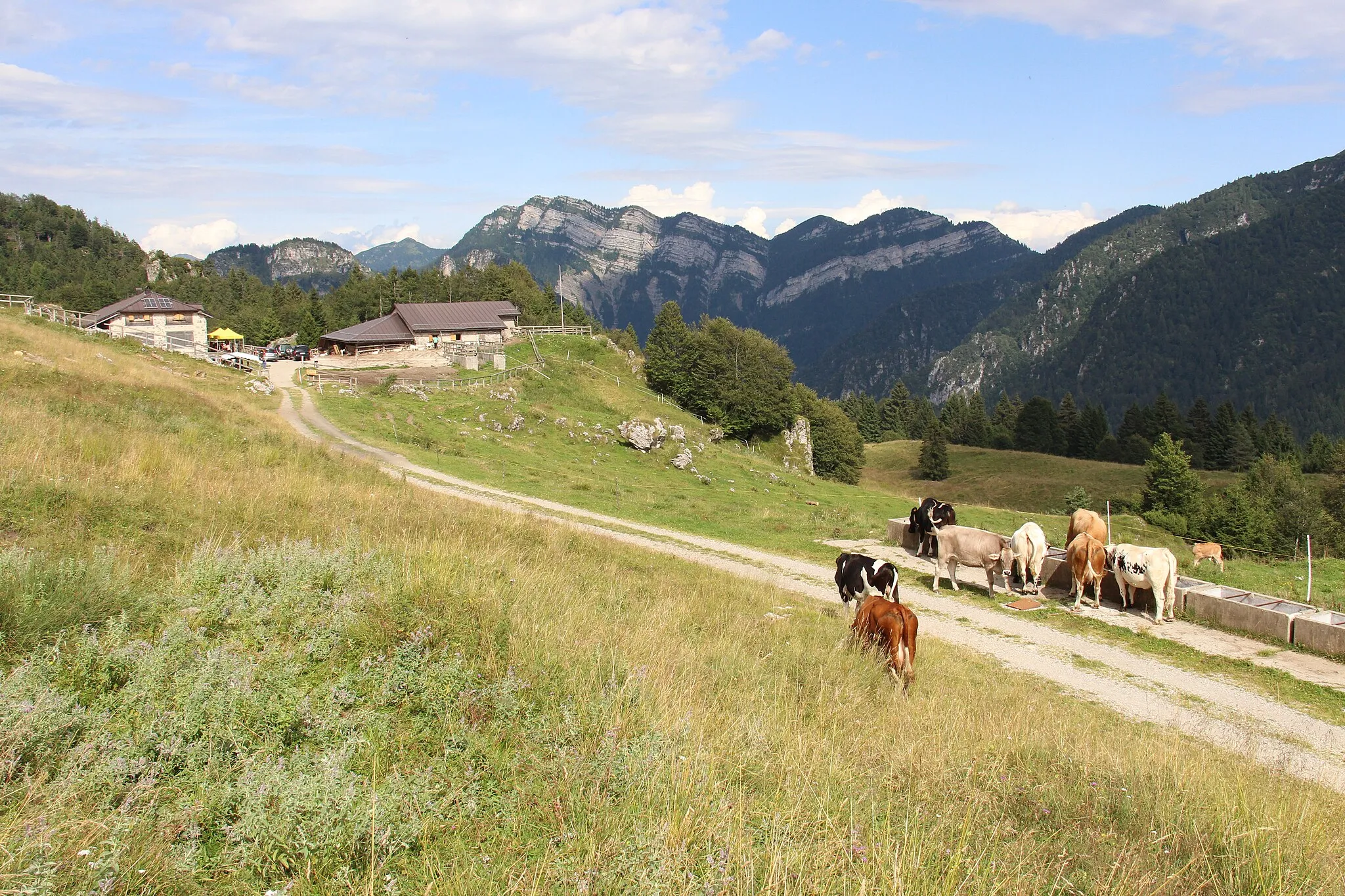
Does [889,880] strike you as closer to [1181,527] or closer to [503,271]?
[1181,527]

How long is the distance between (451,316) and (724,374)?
30097 millimetres

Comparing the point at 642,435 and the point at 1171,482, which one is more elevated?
the point at 642,435

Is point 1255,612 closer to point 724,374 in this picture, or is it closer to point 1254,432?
point 724,374

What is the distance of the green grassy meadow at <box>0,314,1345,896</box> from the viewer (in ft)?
13.4

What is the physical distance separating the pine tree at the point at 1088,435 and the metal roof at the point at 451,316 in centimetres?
9610

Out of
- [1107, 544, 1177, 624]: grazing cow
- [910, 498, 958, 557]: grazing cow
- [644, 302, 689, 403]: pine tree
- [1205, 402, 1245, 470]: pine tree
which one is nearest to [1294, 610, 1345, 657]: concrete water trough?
[1107, 544, 1177, 624]: grazing cow

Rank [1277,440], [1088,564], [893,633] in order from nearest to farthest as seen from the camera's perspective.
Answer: [893,633] → [1088,564] → [1277,440]

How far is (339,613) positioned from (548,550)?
7.06 metres

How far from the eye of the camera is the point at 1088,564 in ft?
57.1

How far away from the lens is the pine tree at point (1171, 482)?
6475 cm

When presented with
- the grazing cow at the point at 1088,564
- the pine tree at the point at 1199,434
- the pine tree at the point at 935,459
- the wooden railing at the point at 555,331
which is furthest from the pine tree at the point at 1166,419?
the grazing cow at the point at 1088,564

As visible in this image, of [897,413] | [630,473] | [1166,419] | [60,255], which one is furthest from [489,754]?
[60,255]

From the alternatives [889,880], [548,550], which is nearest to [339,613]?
[889,880]

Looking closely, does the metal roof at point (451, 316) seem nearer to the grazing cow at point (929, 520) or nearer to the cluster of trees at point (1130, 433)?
the grazing cow at point (929, 520)
